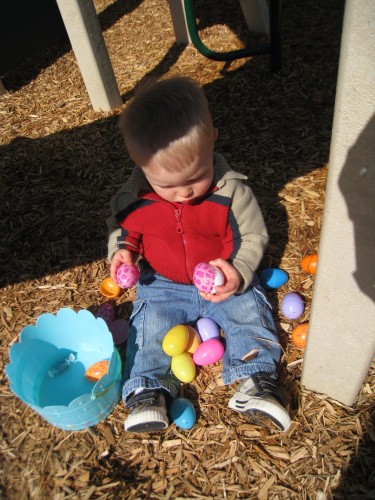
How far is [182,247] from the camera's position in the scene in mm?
2098

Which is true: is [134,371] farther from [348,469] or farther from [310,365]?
[348,469]

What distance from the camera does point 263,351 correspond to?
79.6 inches

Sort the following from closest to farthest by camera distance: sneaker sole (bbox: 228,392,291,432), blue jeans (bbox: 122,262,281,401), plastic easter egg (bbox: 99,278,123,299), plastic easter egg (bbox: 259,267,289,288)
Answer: sneaker sole (bbox: 228,392,291,432) < blue jeans (bbox: 122,262,281,401) < plastic easter egg (bbox: 259,267,289,288) < plastic easter egg (bbox: 99,278,123,299)

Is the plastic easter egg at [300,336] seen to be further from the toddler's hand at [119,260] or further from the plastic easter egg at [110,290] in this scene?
the plastic easter egg at [110,290]

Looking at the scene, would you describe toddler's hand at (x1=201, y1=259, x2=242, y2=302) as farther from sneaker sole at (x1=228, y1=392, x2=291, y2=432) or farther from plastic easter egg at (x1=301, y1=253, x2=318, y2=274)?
plastic easter egg at (x1=301, y1=253, x2=318, y2=274)

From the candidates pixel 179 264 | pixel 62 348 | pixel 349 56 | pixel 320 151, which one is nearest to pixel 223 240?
pixel 179 264

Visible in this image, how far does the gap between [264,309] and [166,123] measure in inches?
41.1

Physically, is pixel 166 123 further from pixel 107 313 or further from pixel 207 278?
pixel 107 313

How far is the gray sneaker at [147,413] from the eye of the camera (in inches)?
72.6

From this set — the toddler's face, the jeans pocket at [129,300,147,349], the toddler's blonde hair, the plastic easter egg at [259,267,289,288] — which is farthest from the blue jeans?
the toddler's blonde hair

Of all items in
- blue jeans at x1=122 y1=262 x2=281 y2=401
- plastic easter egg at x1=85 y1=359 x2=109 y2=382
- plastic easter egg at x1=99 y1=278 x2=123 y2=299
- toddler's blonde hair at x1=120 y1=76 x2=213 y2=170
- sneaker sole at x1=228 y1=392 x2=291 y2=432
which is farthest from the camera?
plastic easter egg at x1=99 y1=278 x2=123 y2=299

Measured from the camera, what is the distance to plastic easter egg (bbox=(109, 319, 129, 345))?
2.36 m

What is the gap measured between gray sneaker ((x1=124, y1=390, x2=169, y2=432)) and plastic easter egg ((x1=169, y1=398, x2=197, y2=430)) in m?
0.07

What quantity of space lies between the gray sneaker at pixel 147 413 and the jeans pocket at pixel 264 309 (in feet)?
1.98
